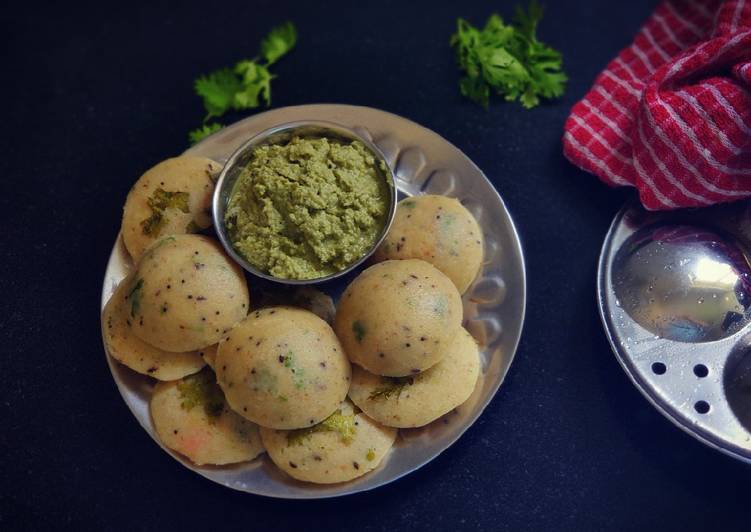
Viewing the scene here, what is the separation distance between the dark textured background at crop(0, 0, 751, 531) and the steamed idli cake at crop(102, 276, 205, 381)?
0.30 m

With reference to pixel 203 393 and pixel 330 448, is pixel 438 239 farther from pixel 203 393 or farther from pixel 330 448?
pixel 203 393

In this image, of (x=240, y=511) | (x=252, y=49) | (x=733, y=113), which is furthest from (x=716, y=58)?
(x=240, y=511)

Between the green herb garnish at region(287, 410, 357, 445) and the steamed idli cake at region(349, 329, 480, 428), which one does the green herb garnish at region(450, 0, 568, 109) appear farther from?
the green herb garnish at region(287, 410, 357, 445)

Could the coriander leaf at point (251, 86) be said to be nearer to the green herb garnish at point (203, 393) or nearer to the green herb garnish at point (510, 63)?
the green herb garnish at point (510, 63)

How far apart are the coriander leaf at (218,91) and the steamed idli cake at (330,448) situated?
3.37 ft

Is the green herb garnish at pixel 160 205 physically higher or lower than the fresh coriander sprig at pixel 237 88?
lower

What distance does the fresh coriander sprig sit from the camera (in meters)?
2.20

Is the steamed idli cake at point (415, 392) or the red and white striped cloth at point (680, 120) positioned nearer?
the steamed idli cake at point (415, 392)

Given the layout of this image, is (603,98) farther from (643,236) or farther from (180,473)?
(180,473)

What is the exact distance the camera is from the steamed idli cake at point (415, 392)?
5.68ft

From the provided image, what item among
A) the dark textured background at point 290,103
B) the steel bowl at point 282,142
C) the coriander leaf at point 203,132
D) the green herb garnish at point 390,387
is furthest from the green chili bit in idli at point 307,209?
the dark textured background at point 290,103

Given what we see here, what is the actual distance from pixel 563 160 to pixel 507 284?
20.2 inches

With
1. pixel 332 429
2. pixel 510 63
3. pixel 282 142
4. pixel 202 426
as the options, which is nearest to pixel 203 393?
pixel 202 426

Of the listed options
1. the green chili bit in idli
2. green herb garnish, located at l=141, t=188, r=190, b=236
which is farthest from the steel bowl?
green herb garnish, located at l=141, t=188, r=190, b=236
